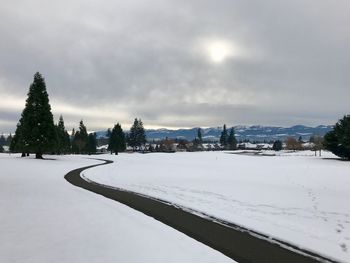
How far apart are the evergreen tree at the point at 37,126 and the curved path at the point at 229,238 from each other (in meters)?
46.0

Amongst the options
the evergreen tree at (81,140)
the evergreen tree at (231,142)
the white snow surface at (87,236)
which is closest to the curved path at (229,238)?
the white snow surface at (87,236)

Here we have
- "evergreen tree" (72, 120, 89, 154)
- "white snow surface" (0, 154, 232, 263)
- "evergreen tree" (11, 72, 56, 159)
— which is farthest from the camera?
"evergreen tree" (72, 120, 89, 154)

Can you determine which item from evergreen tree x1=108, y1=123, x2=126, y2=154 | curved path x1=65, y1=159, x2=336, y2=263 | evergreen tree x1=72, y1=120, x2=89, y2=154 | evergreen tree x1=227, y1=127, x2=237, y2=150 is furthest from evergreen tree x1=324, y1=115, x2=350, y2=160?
evergreen tree x1=227, y1=127, x2=237, y2=150

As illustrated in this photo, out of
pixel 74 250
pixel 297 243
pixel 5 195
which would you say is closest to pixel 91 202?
pixel 5 195

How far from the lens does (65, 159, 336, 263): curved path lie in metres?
9.95

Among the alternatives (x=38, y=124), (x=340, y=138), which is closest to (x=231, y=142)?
(x=340, y=138)

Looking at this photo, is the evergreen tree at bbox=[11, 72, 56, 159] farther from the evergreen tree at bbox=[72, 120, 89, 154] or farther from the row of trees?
the evergreen tree at bbox=[72, 120, 89, 154]

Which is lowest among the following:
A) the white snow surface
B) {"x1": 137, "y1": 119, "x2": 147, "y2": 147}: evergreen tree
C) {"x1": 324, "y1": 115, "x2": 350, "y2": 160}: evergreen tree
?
the white snow surface

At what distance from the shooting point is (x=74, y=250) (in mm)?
10070

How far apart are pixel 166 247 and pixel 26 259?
3.47 m

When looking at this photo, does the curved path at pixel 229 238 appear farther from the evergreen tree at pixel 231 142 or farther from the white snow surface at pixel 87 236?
the evergreen tree at pixel 231 142

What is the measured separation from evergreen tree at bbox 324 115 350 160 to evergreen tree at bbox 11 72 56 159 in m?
48.9

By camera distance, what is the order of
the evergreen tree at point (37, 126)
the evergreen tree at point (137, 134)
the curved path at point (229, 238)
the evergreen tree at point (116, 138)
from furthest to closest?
the evergreen tree at point (137, 134), the evergreen tree at point (116, 138), the evergreen tree at point (37, 126), the curved path at point (229, 238)

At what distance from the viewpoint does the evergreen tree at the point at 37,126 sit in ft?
198
